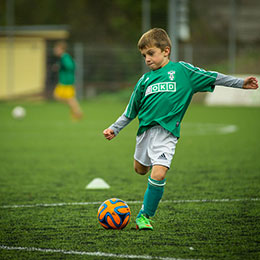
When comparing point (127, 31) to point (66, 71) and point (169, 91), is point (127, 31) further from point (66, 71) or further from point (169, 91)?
point (169, 91)

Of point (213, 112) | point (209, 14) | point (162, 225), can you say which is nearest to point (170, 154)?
point (162, 225)

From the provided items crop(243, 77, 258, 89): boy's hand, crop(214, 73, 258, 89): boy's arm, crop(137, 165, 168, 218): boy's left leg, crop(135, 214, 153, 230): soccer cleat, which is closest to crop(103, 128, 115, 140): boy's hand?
crop(137, 165, 168, 218): boy's left leg

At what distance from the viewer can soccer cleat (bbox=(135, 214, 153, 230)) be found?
482 cm

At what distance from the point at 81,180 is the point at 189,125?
850 centimetres

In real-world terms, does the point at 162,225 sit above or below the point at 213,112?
above

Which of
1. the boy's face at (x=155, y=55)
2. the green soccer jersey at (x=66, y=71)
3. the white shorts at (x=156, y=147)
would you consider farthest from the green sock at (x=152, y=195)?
the green soccer jersey at (x=66, y=71)

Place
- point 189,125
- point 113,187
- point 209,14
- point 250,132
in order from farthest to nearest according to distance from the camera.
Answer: point 209,14
point 189,125
point 250,132
point 113,187

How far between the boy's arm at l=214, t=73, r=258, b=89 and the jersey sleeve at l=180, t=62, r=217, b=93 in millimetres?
55

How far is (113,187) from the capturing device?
701 centimetres

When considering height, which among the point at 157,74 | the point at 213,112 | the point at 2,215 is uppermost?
the point at 157,74

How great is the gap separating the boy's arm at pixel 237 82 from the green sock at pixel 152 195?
100 cm

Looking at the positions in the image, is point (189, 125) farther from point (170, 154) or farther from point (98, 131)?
point (170, 154)

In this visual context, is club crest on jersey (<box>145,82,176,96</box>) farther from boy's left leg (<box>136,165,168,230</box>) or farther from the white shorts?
boy's left leg (<box>136,165,168,230</box>)

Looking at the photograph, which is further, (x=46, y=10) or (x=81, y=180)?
(x=46, y=10)
